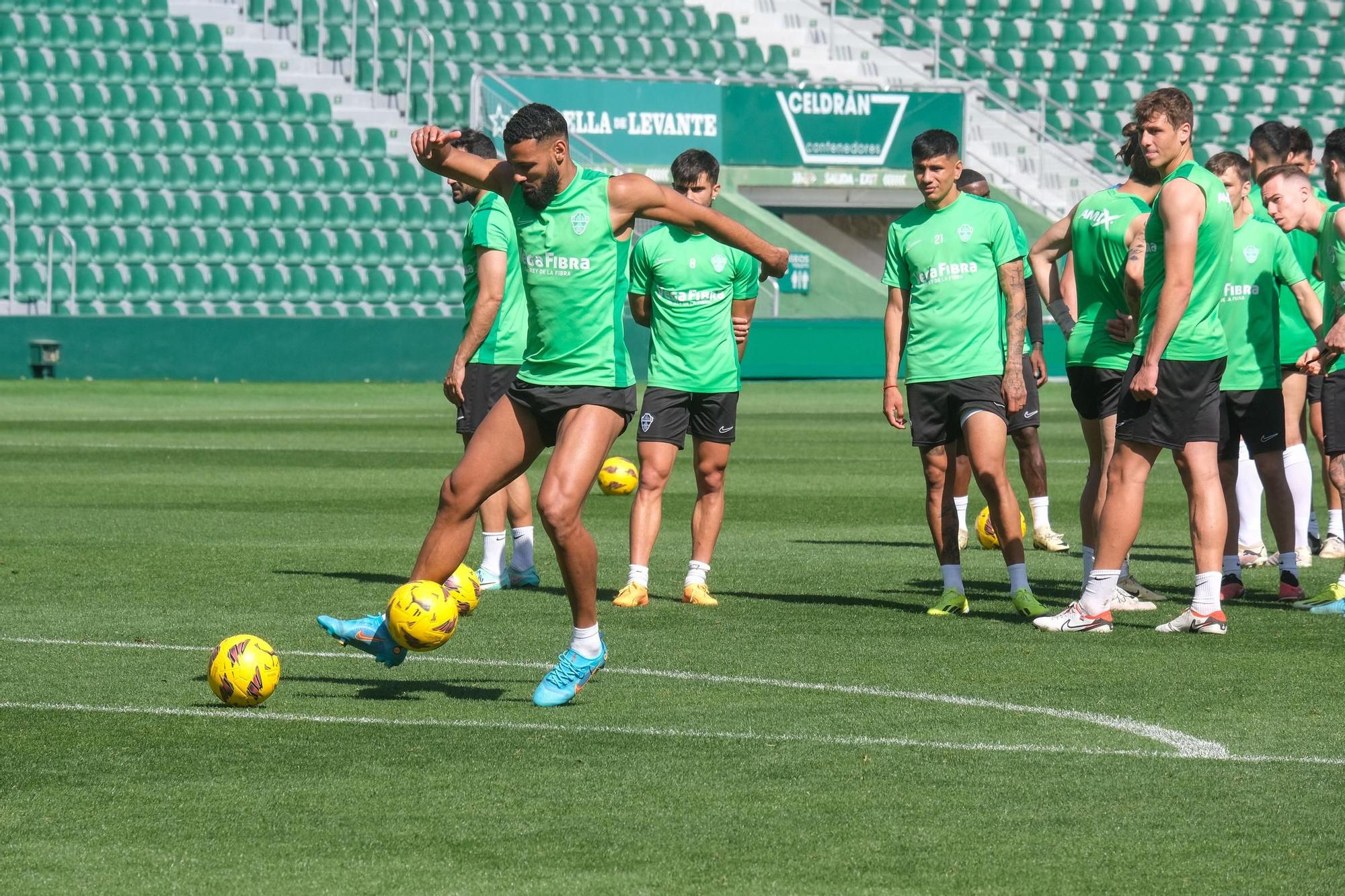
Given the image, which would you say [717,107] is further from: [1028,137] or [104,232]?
[104,232]

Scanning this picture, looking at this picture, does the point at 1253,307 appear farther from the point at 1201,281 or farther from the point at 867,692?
the point at 867,692

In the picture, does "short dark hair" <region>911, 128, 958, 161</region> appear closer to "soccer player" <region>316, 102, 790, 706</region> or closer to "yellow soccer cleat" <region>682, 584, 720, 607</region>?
"soccer player" <region>316, 102, 790, 706</region>

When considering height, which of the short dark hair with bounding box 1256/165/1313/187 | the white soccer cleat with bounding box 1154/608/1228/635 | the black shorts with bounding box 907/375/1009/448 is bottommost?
the white soccer cleat with bounding box 1154/608/1228/635

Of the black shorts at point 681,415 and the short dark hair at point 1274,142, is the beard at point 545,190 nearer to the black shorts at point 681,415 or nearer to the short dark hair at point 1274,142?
the black shorts at point 681,415

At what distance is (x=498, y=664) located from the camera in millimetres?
7328

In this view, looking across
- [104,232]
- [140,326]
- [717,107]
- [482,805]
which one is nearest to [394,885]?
[482,805]

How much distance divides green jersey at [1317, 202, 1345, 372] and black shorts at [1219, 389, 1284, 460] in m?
0.48

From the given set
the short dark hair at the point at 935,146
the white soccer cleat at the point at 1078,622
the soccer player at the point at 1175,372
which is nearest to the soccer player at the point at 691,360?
the short dark hair at the point at 935,146

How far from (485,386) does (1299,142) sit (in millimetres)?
4047

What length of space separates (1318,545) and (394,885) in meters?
8.37

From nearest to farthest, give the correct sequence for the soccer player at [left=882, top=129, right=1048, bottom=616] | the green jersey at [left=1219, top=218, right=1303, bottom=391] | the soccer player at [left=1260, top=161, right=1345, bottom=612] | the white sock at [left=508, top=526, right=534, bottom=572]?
the soccer player at [left=882, top=129, right=1048, bottom=616] → the soccer player at [left=1260, top=161, right=1345, bottom=612] → the green jersey at [left=1219, top=218, right=1303, bottom=391] → the white sock at [left=508, top=526, right=534, bottom=572]

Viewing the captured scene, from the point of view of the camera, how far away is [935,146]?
8586mm

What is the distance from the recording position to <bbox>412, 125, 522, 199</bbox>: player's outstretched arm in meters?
6.84

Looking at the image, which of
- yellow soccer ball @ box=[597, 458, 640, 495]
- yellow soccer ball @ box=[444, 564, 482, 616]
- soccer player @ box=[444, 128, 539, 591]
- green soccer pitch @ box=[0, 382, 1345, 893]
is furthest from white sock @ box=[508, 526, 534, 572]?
yellow soccer ball @ box=[597, 458, 640, 495]
